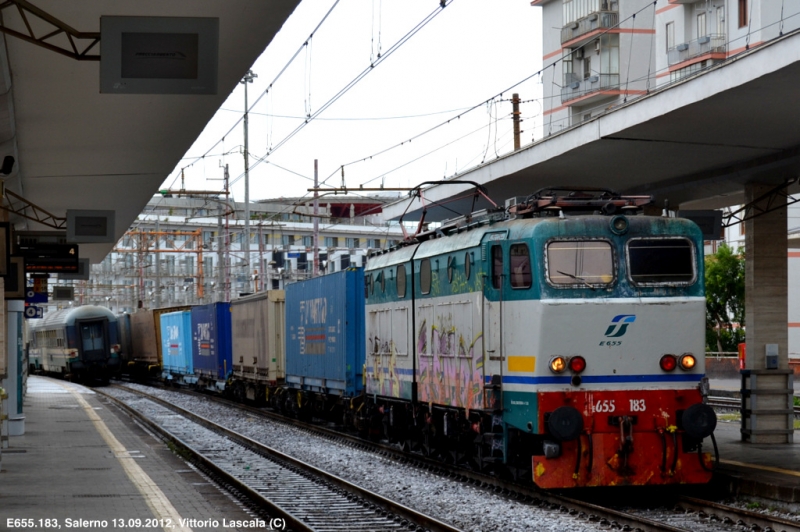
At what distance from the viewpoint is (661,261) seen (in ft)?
41.3

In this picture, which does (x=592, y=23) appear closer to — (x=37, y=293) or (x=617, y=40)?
(x=617, y=40)

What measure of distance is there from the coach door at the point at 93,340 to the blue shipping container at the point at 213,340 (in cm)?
964

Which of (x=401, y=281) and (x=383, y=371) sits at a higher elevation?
(x=401, y=281)

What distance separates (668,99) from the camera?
13305mm

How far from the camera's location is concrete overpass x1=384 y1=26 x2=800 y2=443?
1266 cm

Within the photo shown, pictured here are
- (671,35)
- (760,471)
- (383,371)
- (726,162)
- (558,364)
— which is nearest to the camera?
(558,364)

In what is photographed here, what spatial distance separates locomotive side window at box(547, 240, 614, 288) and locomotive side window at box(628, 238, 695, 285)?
291 mm

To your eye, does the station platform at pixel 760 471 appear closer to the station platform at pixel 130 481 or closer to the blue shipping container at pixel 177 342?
the station platform at pixel 130 481

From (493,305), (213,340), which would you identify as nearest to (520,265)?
(493,305)

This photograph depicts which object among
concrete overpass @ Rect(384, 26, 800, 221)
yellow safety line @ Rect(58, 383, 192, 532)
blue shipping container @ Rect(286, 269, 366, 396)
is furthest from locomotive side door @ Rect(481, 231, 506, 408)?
blue shipping container @ Rect(286, 269, 366, 396)

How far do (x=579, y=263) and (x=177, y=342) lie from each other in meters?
33.0

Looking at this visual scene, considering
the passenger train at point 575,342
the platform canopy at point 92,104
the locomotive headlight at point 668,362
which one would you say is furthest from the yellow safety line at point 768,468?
the platform canopy at point 92,104

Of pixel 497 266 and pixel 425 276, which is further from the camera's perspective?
pixel 425 276

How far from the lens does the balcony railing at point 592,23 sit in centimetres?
5031
